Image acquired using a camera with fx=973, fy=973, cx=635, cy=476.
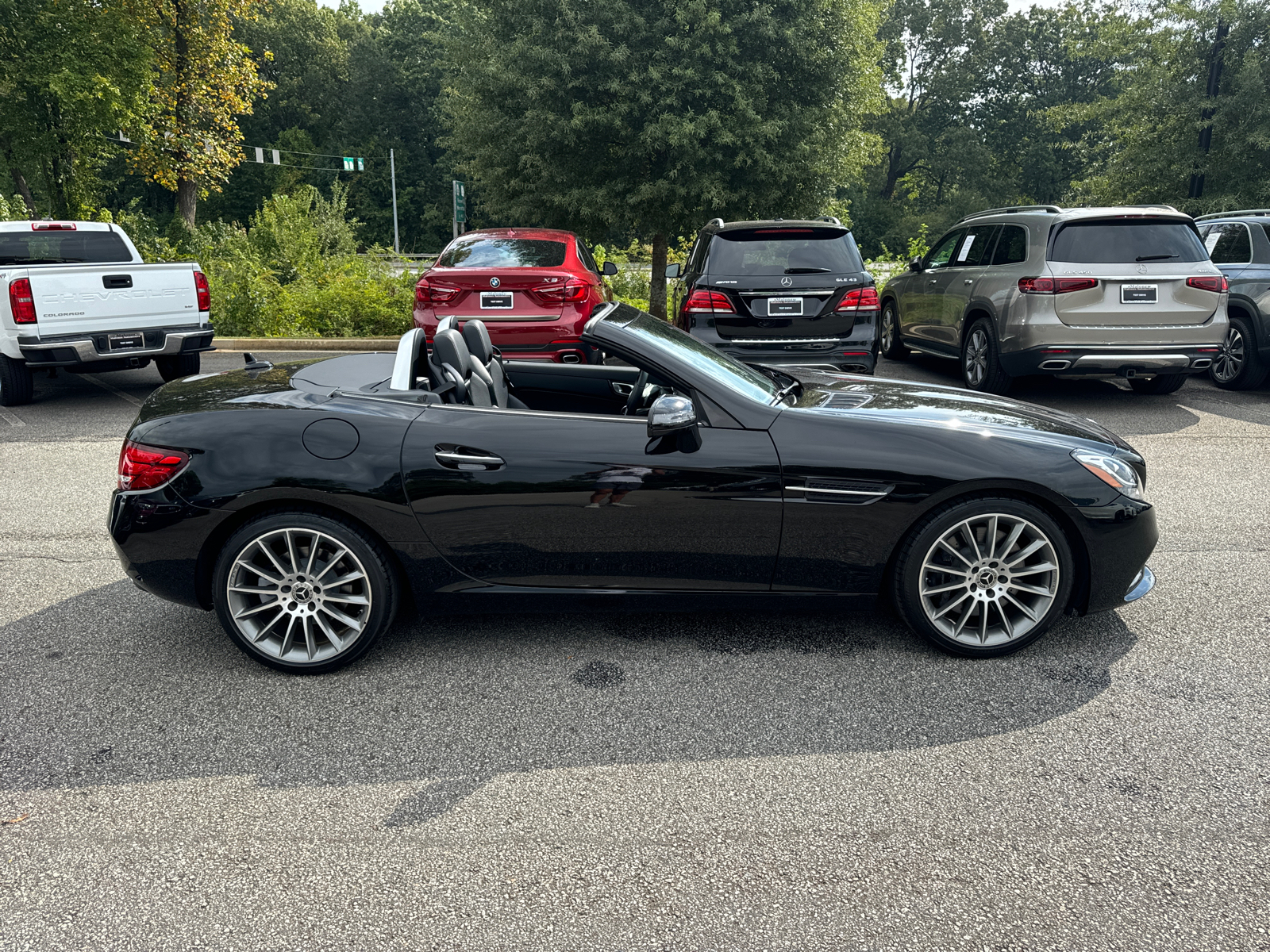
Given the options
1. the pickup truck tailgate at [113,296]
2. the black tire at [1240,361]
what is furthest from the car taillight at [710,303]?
the black tire at [1240,361]

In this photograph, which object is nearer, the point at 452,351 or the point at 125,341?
the point at 452,351

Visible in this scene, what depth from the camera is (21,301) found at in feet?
29.1

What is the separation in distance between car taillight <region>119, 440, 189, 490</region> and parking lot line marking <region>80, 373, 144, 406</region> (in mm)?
6503

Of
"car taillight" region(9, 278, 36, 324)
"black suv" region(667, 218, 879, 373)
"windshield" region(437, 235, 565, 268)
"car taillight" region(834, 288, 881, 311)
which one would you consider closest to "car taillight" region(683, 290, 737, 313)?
"black suv" region(667, 218, 879, 373)

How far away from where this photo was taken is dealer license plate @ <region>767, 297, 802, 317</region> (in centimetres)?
857

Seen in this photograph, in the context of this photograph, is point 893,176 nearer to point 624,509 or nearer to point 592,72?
point 592,72

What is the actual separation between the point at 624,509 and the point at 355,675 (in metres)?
1.26

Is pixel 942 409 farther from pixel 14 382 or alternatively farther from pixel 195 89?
pixel 195 89

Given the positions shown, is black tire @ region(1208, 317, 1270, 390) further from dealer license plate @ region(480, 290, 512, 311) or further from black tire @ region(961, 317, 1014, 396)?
dealer license plate @ region(480, 290, 512, 311)

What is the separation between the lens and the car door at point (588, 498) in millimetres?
→ 3717

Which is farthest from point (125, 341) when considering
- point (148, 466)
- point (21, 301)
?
point (148, 466)

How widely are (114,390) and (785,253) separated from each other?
24.4 ft

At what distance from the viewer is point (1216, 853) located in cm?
271

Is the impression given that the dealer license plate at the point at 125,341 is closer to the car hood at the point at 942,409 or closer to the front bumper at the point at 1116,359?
the car hood at the point at 942,409
